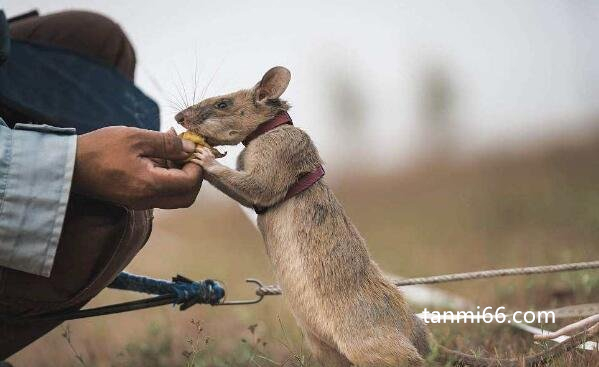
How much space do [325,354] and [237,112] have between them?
76 cm

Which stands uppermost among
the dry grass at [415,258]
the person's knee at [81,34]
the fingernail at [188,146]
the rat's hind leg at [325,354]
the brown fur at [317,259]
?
the person's knee at [81,34]

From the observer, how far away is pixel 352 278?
1895mm

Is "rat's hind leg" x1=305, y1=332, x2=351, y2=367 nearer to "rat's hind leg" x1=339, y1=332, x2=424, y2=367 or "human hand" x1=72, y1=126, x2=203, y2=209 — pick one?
"rat's hind leg" x1=339, y1=332, x2=424, y2=367

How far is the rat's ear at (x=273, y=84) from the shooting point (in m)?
2.04

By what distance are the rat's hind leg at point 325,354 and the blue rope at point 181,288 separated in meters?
0.45

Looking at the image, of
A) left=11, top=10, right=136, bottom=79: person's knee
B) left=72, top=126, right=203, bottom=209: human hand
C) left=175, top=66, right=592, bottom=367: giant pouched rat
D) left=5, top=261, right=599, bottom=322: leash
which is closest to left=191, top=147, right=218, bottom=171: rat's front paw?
left=175, top=66, right=592, bottom=367: giant pouched rat

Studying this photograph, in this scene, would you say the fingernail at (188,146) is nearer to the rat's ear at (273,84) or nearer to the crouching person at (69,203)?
the crouching person at (69,203)

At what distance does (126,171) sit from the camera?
1620 mm

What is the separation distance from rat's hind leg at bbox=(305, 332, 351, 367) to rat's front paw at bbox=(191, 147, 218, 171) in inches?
22.6

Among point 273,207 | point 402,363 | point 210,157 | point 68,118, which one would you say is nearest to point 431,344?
point 402,363

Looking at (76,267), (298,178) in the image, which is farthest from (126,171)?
(298,178)

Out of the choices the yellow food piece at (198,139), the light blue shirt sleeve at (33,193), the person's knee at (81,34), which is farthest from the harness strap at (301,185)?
the person's knee at (81,34)

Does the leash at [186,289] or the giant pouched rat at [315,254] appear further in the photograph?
the leash at [186,289]

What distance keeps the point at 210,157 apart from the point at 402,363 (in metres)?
0.75
